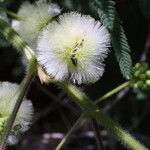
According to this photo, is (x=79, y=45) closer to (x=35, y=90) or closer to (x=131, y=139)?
(x=131, y=139)

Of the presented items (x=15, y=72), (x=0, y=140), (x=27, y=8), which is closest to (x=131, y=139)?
(x=0, y=140)

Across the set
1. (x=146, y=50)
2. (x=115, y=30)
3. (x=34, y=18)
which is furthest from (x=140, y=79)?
(x=146, y=50)

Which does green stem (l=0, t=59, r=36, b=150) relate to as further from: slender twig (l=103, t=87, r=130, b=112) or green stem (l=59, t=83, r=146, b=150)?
slender twig (l=103, t=87, r=130, b=112)

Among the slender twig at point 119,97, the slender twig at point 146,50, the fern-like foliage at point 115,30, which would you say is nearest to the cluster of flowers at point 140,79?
the fern-like foliage at point 115,30

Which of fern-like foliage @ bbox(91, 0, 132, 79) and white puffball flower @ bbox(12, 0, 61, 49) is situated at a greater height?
white puffball flower @ bbox(12, 0, 61, 49)

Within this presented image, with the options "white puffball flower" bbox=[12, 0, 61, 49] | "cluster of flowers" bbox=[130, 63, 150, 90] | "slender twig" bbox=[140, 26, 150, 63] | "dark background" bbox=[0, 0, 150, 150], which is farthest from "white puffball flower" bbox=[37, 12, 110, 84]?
"slender twig" bbox=[140, 26, 150, 63]

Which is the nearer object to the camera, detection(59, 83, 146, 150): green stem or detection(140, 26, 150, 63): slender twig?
detection(59, 83, 146, 150): green stem

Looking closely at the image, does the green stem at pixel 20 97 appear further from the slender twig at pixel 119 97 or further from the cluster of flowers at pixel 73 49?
the slender twig at pixel 119 97

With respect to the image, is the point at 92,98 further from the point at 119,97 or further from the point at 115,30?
the point at 115,30
